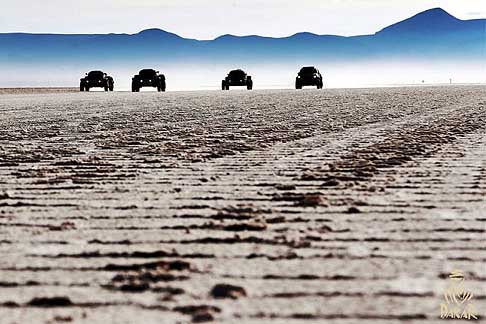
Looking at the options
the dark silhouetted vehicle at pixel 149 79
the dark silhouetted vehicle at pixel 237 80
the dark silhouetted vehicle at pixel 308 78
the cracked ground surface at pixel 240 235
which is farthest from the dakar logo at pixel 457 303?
the dark silhouetted vehicle at pixel 237 80

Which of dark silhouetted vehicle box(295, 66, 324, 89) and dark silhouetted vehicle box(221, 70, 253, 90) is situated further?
dark silhouetted vehicle box(221, 70, 253, 90)

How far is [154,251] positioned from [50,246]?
1.31ft

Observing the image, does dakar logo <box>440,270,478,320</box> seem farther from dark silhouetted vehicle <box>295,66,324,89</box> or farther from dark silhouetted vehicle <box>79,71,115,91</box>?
dark silhouetted vehicle <box>295,66,324,89</box>

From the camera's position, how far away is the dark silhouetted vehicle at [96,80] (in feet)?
166

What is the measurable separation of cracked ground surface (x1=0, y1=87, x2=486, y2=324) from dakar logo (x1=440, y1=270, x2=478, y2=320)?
3cm

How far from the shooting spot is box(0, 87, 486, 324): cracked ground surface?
2.46 meters

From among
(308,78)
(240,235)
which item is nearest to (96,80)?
(308,78)

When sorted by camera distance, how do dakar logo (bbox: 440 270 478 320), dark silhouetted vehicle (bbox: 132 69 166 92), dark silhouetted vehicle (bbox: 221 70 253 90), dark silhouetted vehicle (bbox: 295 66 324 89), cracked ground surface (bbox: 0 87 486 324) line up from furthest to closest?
dark silhouetted vehicle (bbox: 221 70 253 90)
dark silhouetted vehicle (bbox: 295 66 324 89)
dark silhouetted vehicle (bbox: 132 69 166 92)
cracked ground surface (bbox: 0 87 486 324)
dakar logo (bbox: 440 270 478 320)

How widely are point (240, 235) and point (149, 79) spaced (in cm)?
4842

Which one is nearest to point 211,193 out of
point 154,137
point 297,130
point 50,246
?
point 50,246

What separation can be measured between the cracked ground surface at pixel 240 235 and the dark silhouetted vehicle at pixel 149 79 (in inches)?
1736

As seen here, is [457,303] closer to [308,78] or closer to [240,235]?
[240,235]

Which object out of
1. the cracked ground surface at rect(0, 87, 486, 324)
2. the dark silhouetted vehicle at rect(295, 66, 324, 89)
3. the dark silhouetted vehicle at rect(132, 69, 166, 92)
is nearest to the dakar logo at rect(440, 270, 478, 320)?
the cracked ground surface at rect(0, 87, 486, 324)

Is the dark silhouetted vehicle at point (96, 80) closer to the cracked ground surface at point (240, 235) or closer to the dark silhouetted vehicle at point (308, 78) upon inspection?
the dark silhouetted vehicle at point (308, 78)
